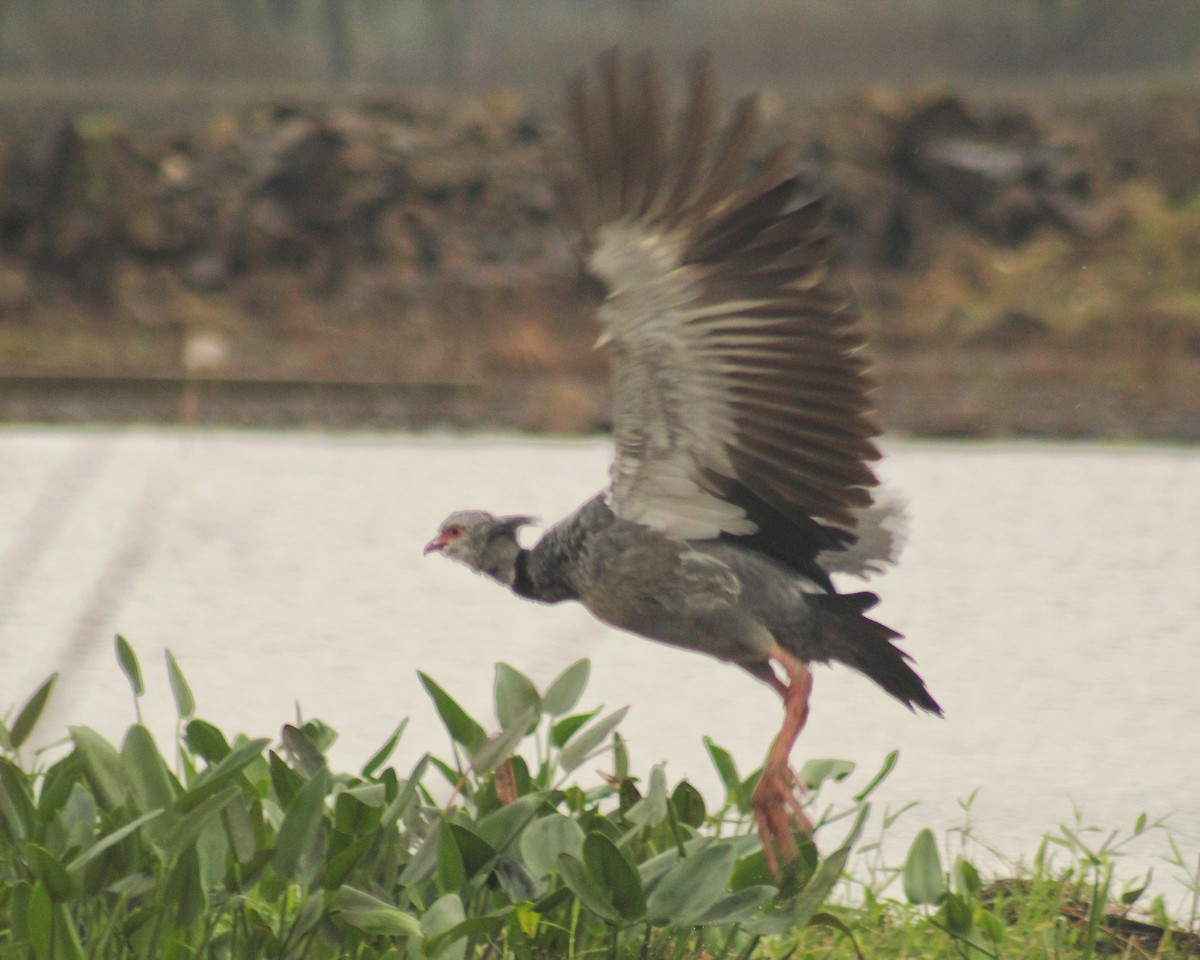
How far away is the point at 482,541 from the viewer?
8.80 feet

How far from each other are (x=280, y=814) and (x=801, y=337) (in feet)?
3.39

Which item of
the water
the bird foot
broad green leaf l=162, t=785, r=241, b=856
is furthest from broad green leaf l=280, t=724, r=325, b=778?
the water

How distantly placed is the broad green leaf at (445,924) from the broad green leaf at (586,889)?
0.14m

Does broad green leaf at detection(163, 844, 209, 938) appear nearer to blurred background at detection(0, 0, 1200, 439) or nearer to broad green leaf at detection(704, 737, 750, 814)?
broad green leaf at detection(704, 737, 750, 814)

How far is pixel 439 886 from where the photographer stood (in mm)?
2291

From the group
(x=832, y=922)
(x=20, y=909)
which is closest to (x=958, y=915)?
(x=832, y=922)

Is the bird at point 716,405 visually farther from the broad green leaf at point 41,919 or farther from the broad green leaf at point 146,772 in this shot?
the broad green leaf at point 41,919

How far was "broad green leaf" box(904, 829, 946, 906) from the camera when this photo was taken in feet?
7.97

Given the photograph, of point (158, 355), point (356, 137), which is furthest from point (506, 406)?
point (356, 137)

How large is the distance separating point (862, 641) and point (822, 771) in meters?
0.23

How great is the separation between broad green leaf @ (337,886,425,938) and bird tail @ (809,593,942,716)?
84cm

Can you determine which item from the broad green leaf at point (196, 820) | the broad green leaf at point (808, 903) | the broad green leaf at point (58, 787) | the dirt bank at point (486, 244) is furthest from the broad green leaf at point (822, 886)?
the dirt bank at point (486, 244)

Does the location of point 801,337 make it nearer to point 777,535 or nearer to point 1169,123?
point 777,535

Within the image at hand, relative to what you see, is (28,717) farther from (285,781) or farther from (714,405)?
(714,405)
